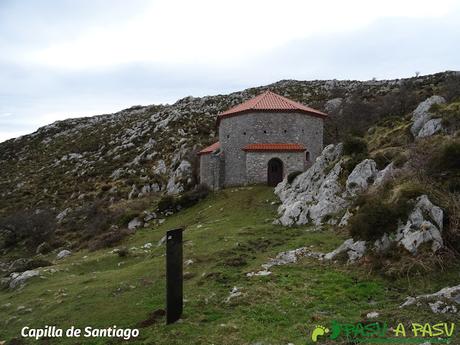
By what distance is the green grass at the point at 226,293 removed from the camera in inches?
416

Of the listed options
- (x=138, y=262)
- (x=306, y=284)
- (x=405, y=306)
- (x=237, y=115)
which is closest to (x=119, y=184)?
(x=237, y=115)

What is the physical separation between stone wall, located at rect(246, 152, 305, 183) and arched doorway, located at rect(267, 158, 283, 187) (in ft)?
1.13

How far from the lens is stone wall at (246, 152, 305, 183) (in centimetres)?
3381

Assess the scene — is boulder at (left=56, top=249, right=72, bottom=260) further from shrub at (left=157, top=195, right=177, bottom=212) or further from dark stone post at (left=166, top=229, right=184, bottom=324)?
dark stone post at (left=166, top=229, right=184, bottom=324)

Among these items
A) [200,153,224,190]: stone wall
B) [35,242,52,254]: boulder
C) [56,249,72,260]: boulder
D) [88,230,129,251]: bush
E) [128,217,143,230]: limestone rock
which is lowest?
[35,242,52,254]: boulder

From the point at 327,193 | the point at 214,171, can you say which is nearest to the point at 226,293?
the point at 327,193

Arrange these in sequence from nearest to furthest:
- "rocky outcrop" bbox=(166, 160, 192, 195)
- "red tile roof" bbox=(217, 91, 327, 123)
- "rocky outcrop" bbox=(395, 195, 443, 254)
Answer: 1. "rocky outcrop" bbox=(395, 195, 443, 254)
2. "red tile roof" bbox=(217, 91, 327, 123)
3. "rocky outcrop" bbox=(166, 160, 192, 195)

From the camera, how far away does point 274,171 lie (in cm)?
3431

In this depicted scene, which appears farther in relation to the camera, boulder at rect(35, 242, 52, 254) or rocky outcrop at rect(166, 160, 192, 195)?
rocky outcrop at rect(166, 160, 192, 195)

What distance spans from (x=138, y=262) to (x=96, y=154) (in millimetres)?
50469

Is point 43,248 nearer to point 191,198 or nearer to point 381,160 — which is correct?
point 191,198

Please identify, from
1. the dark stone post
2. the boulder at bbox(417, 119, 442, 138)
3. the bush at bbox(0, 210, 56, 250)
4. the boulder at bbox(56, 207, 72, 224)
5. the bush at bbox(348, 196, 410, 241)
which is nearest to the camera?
the dark stone post

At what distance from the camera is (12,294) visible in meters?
19.3

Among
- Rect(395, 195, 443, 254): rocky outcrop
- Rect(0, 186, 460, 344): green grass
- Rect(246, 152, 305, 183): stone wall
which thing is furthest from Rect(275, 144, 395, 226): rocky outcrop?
Rect(246, 152, 305, 183): stone wall
